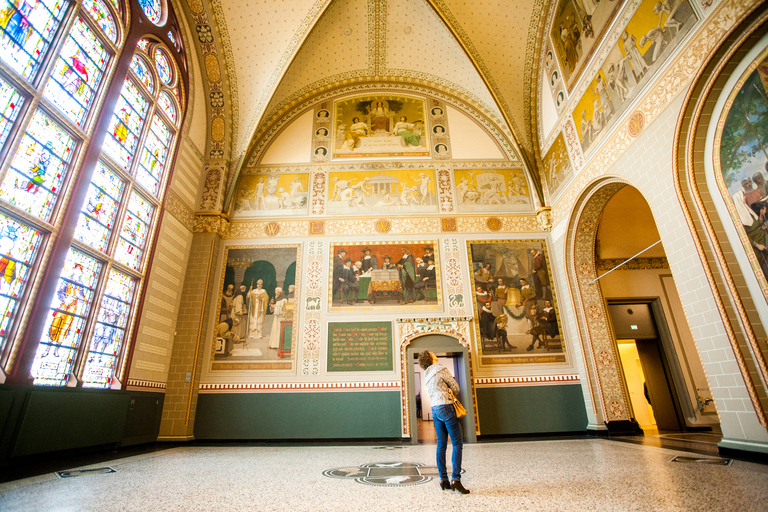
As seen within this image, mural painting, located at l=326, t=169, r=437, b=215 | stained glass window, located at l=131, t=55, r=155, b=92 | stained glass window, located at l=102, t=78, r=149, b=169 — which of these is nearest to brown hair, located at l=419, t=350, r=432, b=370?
stained glass window, located at l=102, t=78, r=149, b=169

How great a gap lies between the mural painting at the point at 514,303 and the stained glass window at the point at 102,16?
30.1ft

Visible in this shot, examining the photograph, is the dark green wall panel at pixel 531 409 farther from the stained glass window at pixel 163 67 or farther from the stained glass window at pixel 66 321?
the stained glass window at pixel 163 67

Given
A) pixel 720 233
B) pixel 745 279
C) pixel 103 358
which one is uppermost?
pixel 720 233

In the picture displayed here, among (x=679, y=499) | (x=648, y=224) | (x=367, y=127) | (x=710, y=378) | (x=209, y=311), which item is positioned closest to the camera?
(x=679, y=499)

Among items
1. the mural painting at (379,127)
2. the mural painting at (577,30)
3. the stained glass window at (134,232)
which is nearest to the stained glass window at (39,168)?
the stained glass window at (134,232)

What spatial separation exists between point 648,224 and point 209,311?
1233 centimetres

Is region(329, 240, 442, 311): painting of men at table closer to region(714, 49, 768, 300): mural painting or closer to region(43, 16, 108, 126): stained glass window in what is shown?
region(43, 16, 108, 126): stained glass window

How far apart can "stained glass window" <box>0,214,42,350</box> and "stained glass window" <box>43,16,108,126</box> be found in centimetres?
204

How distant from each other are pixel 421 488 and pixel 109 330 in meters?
6.60

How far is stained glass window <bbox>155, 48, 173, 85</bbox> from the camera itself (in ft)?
28.7

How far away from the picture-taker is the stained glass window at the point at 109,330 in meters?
6.56

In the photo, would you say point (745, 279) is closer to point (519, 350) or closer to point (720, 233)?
point (720, 233)

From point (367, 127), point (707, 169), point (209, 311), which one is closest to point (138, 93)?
point (209, 311)

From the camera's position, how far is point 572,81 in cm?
876
